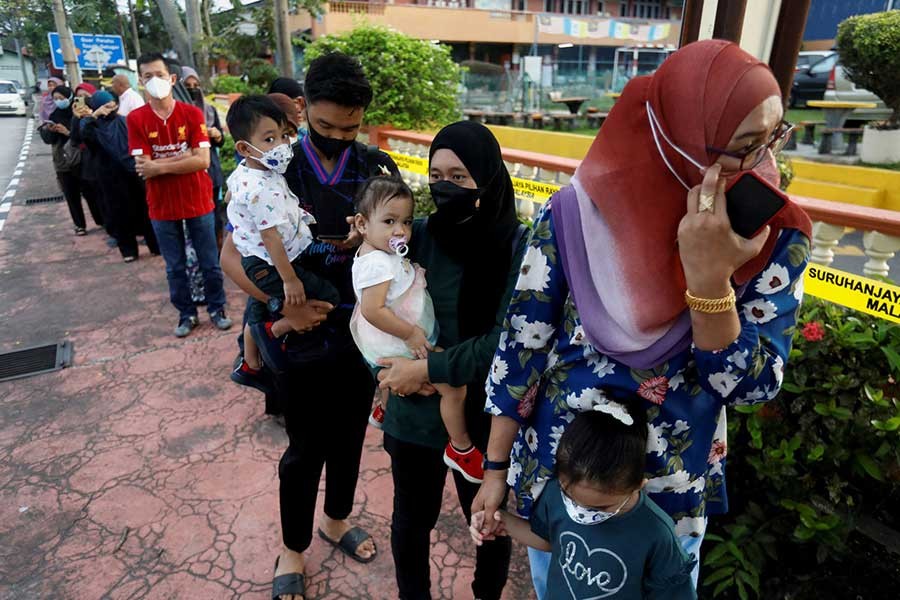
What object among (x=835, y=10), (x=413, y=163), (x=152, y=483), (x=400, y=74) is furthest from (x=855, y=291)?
(x=835, y=10)

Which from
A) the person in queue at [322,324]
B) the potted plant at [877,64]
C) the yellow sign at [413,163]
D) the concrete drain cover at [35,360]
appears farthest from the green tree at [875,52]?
the concrete drain cover at [35,360]

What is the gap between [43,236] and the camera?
24.1 feet

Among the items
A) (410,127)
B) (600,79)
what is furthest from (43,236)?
(600,79)

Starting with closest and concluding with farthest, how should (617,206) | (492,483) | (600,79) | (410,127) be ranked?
(617,206), (492,483), (410,127), (600,79)

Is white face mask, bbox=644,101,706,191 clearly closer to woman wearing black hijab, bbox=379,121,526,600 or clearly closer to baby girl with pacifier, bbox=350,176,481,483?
woman wearing black hijab, bbox=379,121,526,600

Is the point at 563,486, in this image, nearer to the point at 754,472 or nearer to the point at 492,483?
the point at 492,483

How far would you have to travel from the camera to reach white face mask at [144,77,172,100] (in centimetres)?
382

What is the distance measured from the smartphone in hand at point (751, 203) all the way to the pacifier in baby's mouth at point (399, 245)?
85cm

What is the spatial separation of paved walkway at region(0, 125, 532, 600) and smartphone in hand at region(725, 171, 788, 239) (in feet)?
5.93

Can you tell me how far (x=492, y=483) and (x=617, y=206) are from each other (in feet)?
2.48

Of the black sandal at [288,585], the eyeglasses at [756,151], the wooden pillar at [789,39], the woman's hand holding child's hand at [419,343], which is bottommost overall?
the black sandal at [288,585]

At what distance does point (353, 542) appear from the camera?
2.37 metres

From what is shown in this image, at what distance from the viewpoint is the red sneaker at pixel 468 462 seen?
1615mm

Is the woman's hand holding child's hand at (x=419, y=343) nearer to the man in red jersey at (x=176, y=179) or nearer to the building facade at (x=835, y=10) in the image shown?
the man in red jersey at (x=176, y=179)
